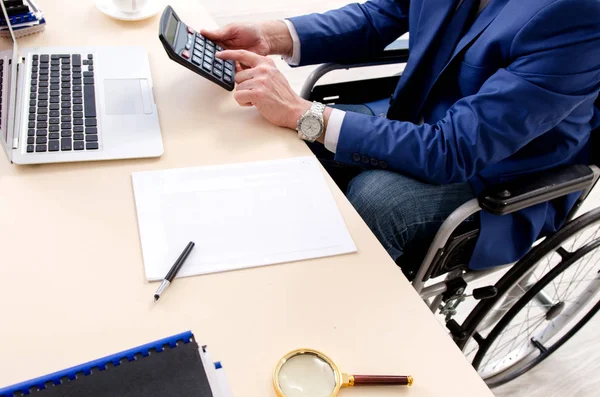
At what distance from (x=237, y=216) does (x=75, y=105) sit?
366mm

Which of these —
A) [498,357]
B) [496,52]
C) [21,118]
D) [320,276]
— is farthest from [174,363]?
[498,357]

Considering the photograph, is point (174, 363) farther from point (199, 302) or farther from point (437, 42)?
point (437, 42)

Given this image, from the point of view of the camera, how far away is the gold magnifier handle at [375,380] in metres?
0.63

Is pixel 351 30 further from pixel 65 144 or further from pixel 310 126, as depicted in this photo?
pixel 65 144

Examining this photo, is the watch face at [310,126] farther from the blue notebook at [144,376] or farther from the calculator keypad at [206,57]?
the blue notebook at [144,376]

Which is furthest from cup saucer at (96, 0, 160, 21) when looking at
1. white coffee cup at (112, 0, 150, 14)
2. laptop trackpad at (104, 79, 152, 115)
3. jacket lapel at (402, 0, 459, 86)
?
jacket lapel at (402, 0, 459, 86)

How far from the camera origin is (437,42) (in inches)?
44.6

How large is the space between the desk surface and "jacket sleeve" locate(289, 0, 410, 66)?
51cm

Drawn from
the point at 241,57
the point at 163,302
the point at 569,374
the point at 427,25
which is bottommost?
the point at 569,374

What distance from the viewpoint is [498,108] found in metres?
0.94

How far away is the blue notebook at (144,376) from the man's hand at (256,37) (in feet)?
2.27

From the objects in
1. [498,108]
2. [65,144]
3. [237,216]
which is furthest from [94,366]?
[498,108]

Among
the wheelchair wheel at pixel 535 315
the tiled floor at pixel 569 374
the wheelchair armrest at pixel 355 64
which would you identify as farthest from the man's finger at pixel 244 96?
the tiled floor at pixel 569 374

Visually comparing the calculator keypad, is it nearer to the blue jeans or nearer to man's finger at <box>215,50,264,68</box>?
man's finger at <box>215,50,264,68</box>
